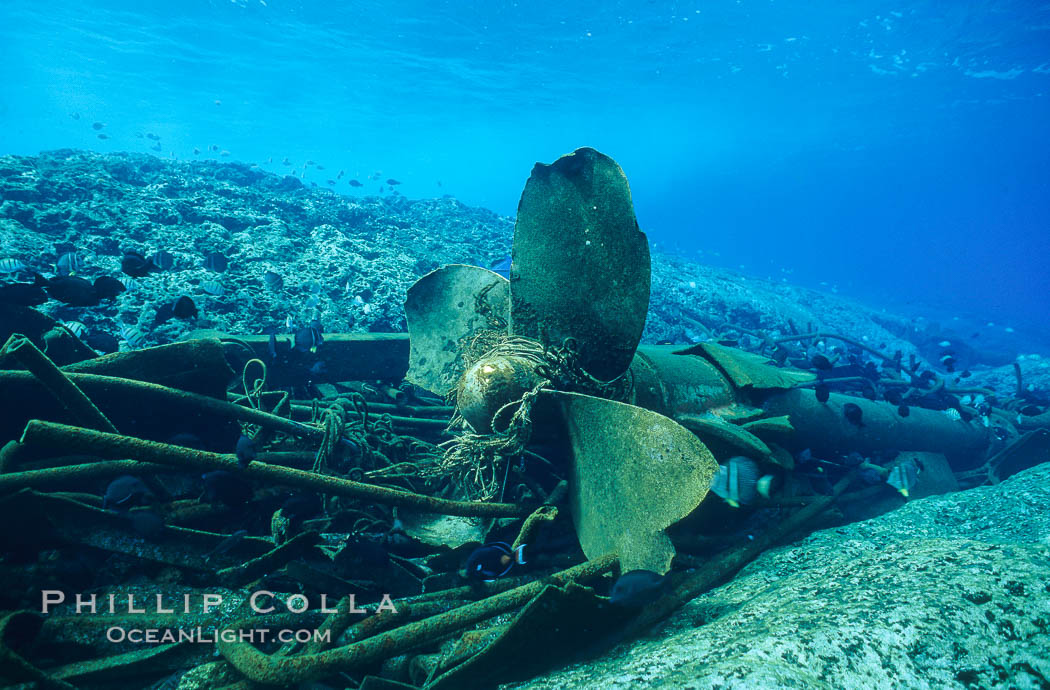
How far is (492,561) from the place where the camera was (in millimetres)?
2615

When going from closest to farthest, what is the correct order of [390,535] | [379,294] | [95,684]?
[95,684], [390,535], [379,294]

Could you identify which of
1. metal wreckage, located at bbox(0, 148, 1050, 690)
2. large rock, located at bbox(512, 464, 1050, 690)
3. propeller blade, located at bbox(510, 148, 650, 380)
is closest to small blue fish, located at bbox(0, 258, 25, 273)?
metal wreckage, located at bbox(0, 148, 1050, 690)

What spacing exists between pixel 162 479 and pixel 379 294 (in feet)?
18.2

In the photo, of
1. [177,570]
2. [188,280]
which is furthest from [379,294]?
[177,570]

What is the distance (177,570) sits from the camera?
237 cm

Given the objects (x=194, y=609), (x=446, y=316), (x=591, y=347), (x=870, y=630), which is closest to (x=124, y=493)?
(x=194, y=609)

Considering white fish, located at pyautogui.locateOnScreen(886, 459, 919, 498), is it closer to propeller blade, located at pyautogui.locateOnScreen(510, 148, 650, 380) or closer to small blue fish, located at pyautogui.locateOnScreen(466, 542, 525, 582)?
propeller blade, located at pyautogui.locateOnScreen(510, 148, 650, 380)

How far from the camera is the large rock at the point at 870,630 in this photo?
1.50 m

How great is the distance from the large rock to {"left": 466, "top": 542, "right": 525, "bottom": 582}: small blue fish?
726 mm

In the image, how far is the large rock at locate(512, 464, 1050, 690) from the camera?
150 cm

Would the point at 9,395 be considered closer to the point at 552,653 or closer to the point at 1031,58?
the point at 552,653

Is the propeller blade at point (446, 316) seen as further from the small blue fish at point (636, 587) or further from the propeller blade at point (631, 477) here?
the small blue fish at point (636, 587)

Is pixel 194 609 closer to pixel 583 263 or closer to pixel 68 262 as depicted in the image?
pixel 583 263

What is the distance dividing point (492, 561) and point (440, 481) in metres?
1.09
